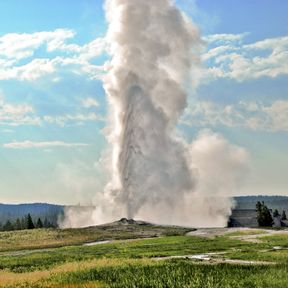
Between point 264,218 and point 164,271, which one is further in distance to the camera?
point 264,218

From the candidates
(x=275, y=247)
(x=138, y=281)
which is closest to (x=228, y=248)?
(x=275, y=247)

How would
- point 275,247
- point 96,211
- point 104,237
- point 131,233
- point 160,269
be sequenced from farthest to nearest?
point 96,211, point 131,233, point 104,237, point 275,247, point 160,269

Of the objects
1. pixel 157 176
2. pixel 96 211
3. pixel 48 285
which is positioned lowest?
pixel 48 285

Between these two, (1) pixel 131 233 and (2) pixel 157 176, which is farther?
(2) pixel 157 176

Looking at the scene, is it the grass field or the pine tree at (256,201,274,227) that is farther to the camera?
the pine tree at (256,201,274,227)

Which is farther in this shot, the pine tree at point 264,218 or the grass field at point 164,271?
the pine tree at point 264,218

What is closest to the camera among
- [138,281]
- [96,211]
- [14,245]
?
[138,281]

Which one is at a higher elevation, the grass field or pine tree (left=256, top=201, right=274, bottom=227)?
pine tree (left=256, top=201, right=274, bottom=227)

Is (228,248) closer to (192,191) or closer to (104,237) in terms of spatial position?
(104,237)

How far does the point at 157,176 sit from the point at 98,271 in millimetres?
106911

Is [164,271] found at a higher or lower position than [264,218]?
lower

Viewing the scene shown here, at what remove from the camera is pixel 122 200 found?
136 m

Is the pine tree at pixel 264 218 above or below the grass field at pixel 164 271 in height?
above

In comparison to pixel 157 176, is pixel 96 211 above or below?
below
